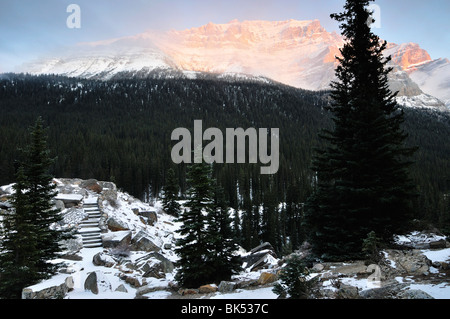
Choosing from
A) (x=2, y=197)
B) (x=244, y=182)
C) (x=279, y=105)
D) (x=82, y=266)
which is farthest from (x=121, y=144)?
(x=279, y=105)

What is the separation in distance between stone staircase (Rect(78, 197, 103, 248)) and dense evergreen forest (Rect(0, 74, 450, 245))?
7.13 m

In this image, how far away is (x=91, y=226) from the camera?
70.8 ft

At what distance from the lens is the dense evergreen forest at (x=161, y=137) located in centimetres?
7600

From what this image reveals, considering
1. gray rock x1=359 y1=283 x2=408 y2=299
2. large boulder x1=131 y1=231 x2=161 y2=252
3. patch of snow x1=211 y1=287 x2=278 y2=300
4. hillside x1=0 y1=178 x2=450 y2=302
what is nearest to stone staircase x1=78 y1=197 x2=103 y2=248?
hillside x1=0 y1=178 x2=450 y2=302

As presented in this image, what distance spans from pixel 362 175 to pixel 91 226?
20.9m

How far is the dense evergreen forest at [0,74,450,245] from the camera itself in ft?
249

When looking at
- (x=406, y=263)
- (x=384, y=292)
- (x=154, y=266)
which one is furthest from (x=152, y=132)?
(x=384, y=292)

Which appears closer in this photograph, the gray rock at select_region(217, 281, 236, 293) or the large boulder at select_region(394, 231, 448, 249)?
the gray rock at select_region(217, 281, 236, 293)

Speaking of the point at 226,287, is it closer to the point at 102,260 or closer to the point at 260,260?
the point at 260,260

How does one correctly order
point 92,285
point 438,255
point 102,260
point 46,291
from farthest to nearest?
point 102,260 < point 92,285 < point 46,291 < point 438,255

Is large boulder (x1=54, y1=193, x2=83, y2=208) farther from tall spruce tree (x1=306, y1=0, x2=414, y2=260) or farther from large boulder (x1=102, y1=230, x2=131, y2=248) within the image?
tall spruce tree (x1=306, y1=0, x2=414, y2=260)

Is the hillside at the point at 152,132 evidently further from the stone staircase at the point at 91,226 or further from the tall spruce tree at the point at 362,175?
the stone staircase at the point at 91,226

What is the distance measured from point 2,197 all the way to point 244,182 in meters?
70.2

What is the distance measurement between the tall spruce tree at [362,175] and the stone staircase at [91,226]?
54.2 feet
